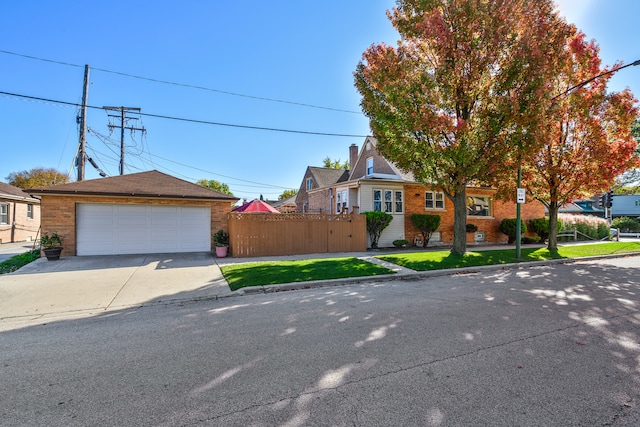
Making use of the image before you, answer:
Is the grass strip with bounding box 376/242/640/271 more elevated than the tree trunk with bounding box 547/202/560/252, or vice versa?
the tree trunk with bounding box 547/202/560/252

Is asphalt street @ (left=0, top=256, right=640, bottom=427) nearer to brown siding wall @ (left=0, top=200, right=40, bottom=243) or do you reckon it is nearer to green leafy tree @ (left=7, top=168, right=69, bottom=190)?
brown siding wall @ (left=0, top=200, right=40, bottom=243)

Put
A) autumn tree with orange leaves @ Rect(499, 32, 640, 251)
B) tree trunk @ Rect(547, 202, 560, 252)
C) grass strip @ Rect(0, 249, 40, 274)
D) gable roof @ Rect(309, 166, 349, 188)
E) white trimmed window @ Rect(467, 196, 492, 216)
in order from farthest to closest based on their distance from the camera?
gable roof @ Rect(309, 166, 349, 188) < white trimmed window @ Rect(467, 196, 492, 216) < tree trunk @ Rect(547, 202, 560, 252) < autumn tree with orange leaves @ Rect(499, 32, 640, 251) < grass strip @ Rect(0, 249, 40, 274)

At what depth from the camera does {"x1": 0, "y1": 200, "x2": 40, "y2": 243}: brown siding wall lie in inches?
768

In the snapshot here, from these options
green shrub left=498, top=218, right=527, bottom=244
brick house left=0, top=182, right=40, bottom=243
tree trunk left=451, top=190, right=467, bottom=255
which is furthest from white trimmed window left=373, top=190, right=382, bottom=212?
brick house left=0, top=182, right=40, bottom=243

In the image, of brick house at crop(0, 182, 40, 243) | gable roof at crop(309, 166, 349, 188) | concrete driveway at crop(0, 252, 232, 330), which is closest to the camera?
concrete driveway at crop(0, 252, 232, 330)

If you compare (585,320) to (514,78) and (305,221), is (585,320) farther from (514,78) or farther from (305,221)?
(305,221)

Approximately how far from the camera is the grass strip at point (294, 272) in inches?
312

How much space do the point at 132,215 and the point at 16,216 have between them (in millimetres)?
14229

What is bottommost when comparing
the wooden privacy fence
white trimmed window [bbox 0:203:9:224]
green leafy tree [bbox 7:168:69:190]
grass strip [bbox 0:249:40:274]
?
grass strip [bbox 0:249:40:274]

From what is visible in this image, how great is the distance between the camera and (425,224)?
1692 centimetres

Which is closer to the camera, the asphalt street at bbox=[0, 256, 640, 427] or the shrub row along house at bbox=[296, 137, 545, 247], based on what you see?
the asphalt street at bbox=[0, 256, 640, 427]

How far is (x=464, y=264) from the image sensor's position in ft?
34.2

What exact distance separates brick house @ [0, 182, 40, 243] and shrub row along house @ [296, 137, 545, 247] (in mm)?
19311

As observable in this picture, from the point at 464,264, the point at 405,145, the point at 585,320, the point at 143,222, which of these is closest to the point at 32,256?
the point at 143,222
